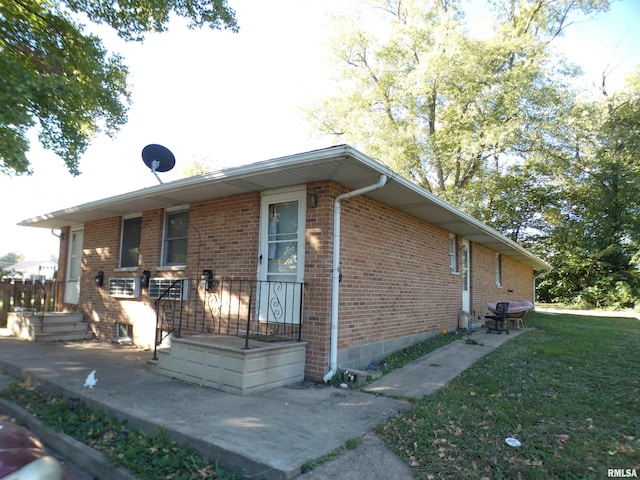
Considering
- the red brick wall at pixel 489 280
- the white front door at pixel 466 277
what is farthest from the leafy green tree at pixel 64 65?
the red brick wall at pixel 489 280

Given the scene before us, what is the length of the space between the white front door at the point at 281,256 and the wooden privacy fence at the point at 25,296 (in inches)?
273

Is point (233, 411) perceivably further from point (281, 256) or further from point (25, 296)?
point (25, 296)

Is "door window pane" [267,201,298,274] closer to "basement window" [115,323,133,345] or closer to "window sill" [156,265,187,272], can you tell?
"window sill" [156,265,187,272]

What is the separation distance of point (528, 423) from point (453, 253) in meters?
6.91

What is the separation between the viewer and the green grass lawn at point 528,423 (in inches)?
121

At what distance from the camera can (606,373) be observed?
5.80 meters

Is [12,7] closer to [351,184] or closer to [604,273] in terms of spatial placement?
[351,184]

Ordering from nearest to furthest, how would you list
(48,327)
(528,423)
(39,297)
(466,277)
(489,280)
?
(528,423)
(48,327)
(39,297)
(466,277)
(489,280)

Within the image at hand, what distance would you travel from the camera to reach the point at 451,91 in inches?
731

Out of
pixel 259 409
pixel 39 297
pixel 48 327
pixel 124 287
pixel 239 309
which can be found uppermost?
pixel 124 287

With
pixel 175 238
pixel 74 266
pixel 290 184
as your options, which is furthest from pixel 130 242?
pixel 290 184

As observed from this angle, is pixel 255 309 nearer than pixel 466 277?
Yes

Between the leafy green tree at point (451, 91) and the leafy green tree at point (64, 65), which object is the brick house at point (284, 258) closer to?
the leafy green tree at point (64, 65)

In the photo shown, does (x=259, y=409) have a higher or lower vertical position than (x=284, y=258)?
lower
